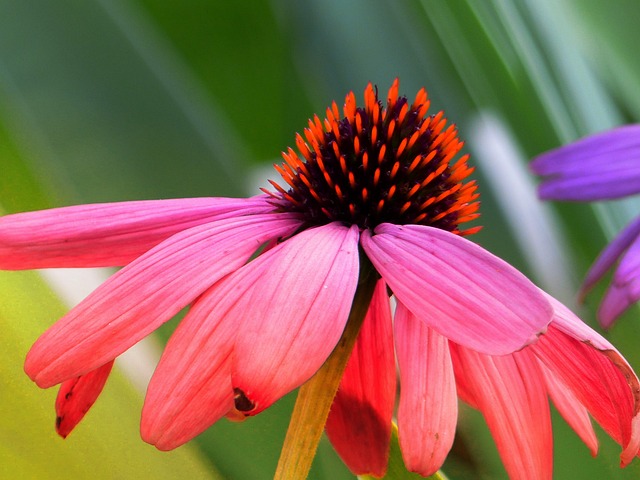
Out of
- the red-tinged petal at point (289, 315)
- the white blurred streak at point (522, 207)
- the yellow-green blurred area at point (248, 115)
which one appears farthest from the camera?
the white blurred streak at point (522, 207)

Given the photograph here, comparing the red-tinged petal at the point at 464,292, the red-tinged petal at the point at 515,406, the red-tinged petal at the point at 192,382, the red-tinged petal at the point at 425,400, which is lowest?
the red-tinged petal at the point at 515,406

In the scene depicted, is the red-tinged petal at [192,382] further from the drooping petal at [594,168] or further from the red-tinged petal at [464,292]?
the drooping petal at [594,168]

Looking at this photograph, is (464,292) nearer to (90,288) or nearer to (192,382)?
(192,382)

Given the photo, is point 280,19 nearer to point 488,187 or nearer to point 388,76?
point 388,76

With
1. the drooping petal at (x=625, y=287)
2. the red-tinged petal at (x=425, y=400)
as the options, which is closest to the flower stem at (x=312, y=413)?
the red-tinged petal at (x=425, y=400)

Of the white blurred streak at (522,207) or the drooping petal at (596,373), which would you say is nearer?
the drooping petal at (596,373)

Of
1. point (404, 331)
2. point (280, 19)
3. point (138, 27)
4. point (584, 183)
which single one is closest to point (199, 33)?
point (280, 19)
